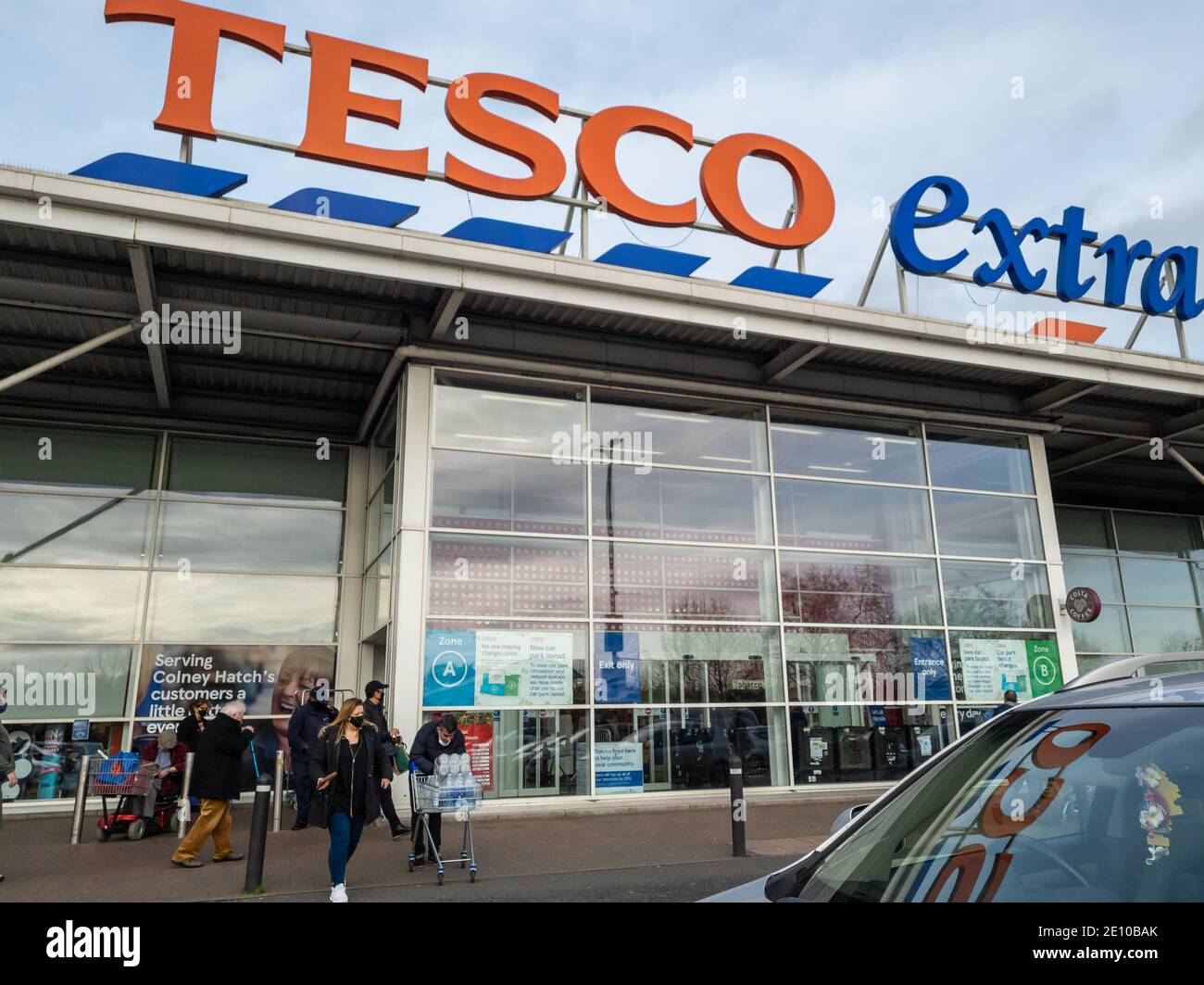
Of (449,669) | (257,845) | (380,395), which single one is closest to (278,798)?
(449,669)

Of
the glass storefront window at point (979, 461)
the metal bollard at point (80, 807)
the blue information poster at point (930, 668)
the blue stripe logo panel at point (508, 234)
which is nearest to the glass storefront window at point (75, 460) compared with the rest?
the metal bollard at point (80, 807)

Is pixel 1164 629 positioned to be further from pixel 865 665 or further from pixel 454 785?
pixel 454 785

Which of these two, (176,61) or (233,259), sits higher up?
(176,61)

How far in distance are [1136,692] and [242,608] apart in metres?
14.9

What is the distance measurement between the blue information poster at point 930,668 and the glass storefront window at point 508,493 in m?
6.53

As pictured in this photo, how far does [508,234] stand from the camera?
472 inches

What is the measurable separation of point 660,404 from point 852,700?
19.9ft

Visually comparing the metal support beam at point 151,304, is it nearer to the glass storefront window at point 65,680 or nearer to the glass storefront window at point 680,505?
the glass storefront window at point 65,680

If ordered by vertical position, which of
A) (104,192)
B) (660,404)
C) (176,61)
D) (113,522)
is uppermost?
(176,61)

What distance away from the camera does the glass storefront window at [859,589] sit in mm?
14352

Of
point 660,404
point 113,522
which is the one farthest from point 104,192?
point 660,404

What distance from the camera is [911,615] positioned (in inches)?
591

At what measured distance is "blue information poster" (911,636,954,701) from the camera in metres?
14.7

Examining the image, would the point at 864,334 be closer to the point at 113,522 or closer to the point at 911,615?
the point at 911,615
